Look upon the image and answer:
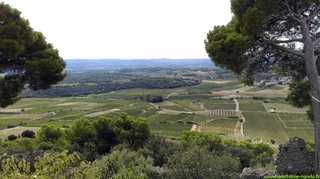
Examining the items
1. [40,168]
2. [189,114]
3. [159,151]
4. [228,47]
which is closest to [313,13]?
[228,47]

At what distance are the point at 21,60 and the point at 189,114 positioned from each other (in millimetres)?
55257

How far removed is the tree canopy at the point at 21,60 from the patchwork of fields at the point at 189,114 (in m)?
35.1

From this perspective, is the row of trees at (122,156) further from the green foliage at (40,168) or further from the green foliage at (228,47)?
the green foliage at (228,47)

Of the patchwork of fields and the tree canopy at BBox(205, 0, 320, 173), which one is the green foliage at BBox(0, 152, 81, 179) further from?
the patchwork of fields

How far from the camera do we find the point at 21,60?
12.9m

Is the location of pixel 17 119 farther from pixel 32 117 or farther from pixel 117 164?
pixel 117 164

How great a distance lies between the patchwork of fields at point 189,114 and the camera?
53094mm

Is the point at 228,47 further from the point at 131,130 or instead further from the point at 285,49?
the point at 131,130

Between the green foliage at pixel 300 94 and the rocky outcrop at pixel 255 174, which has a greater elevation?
the green foliage at pixel 300 94

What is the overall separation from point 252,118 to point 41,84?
5244 cm

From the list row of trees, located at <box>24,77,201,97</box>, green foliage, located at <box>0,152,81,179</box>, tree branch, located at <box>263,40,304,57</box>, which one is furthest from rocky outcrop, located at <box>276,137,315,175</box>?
row of trees, located at <box>24,77,201,97</box>

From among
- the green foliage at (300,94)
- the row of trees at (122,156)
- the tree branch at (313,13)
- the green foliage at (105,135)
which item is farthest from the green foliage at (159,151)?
A: the tree branch at (313,13)

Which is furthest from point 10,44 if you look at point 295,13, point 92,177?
point 295,13

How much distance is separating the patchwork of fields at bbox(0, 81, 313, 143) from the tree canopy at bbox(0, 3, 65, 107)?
35.1 metres
